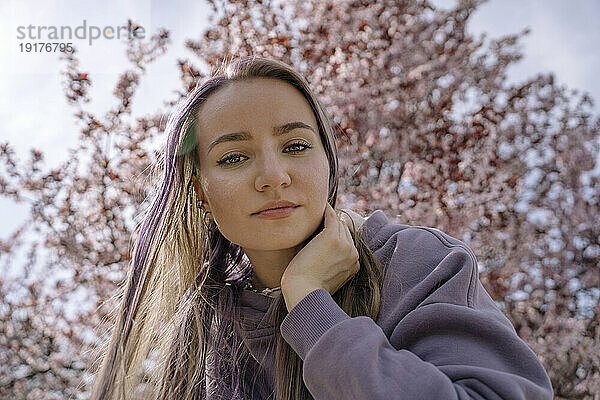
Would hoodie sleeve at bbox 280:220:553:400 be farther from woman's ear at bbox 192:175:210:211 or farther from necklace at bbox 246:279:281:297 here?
woman's ear at bbox 192:175:210:211

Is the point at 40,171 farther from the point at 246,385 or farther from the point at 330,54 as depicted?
the point at 246,385

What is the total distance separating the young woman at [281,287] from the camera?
1.27 metres

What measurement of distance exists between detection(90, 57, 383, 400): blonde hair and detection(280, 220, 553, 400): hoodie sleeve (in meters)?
0.21

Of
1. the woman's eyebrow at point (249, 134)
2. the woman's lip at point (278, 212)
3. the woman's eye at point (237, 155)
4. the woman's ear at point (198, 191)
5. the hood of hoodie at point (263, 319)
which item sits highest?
the woman's eyebrow at point (249, 134)

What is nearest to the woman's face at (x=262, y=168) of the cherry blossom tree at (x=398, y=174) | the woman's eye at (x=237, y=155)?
the woman's eye at (x=237, y=155)

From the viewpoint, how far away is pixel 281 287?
5.07 ft

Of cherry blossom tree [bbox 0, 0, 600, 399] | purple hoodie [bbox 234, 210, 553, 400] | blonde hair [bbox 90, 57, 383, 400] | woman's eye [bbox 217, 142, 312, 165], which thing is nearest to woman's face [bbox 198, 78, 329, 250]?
woman's eye [bbox 217, 142, 312, 165]

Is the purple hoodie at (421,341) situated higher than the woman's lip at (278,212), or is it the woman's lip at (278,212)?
the woman's lip at (278,212)

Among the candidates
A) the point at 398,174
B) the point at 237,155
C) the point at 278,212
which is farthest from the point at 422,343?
the point at 398,174

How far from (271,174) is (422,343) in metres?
0.54

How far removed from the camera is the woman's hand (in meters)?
1.50

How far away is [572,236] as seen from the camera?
5.29 metres

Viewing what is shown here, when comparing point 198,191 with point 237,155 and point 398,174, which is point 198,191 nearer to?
point 237,155

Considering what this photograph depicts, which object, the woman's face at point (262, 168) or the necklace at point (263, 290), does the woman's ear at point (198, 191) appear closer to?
the woman's face at point (262, 168)
